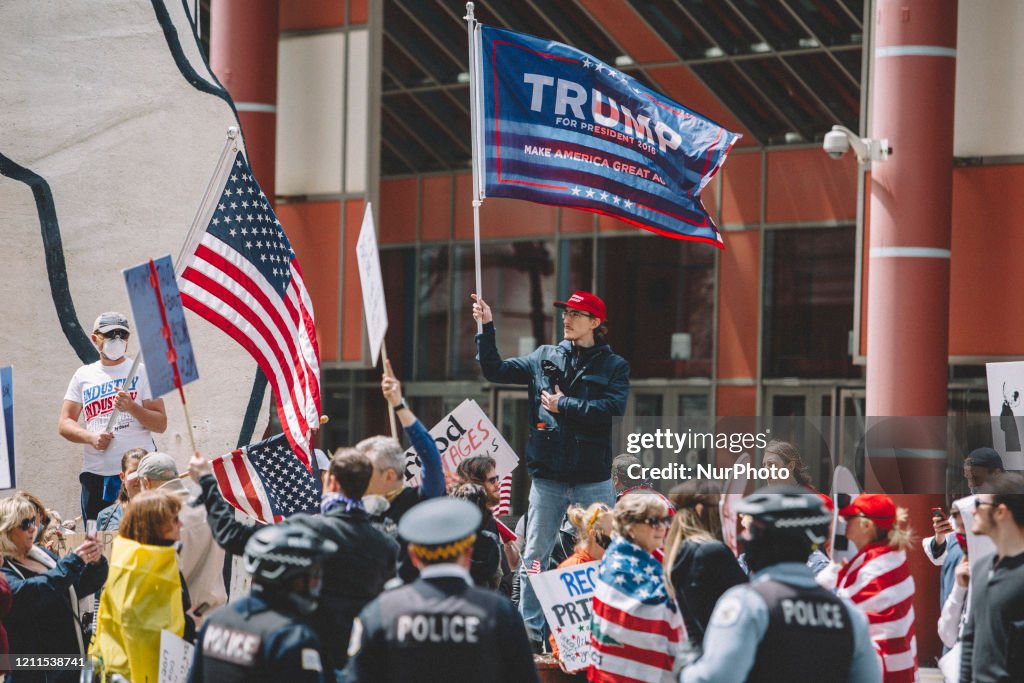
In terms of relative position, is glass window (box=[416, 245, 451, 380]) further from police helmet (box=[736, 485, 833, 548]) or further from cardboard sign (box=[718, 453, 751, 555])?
police helmet (box=[736, 485, 833, 548])

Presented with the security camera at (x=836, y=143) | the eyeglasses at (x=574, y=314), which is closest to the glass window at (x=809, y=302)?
the security camera at (x=836, y=143)

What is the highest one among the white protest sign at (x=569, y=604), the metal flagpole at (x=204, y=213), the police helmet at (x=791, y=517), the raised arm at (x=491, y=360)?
the metal flagpole at (x=204, y=213)

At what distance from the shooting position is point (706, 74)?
19.9 meters

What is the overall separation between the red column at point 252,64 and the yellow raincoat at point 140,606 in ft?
39.2

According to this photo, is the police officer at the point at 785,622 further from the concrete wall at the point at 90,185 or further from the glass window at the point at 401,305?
the glass window at the point at 401,305

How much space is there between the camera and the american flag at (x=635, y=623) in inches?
275

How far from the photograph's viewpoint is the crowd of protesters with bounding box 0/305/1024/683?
4.93 m

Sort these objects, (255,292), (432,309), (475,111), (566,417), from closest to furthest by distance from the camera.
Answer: (255,292) → (566,417) → (475,111) → (432,309)

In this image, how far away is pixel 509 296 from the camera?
22.2 m

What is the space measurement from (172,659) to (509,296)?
1588 cm

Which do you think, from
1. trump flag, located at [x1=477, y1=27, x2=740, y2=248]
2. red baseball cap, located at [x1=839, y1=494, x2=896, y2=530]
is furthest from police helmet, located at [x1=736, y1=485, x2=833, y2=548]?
trump flag, located at [x1=477, y1=27, x2=740, y2=248]

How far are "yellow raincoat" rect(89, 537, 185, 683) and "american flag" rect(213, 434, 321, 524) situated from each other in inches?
71.8

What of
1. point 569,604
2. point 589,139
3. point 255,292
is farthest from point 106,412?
point 589,139

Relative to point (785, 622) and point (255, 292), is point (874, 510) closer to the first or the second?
point (785, 622)
